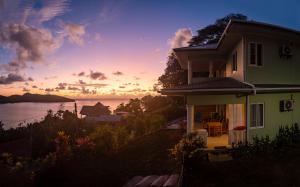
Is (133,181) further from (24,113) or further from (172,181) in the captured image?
(24,113)

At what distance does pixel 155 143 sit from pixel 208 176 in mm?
7047

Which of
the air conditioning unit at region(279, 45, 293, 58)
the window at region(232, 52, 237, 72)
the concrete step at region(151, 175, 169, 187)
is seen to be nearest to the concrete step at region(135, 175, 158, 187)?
the concrete step at region(151, 175, 169, 187)

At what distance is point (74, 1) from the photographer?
14.3 meters

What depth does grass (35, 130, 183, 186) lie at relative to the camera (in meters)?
9.38

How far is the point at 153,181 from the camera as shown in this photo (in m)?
9.02

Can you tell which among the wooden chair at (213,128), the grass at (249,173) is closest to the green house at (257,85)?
the wooden chair at (213,128)

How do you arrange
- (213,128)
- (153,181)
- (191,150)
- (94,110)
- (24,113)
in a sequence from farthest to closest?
(24,113), (94,110), (213,128), (191,150), (153,181)

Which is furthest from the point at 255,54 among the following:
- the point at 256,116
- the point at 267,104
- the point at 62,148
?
the point at 62,148

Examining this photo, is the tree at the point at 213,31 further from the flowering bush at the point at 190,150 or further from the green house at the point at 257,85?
the flowering bush at the point at 190,150

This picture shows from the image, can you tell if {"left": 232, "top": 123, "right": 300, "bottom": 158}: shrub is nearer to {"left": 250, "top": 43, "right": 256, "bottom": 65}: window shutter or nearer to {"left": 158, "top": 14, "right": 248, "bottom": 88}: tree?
{"left": 250, "top": 43, "right": 256, "bottom": 65}: window shutter

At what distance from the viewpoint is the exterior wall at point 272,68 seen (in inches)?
514

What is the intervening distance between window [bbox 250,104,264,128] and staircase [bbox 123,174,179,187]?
5.54m

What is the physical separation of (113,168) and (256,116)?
7232mm

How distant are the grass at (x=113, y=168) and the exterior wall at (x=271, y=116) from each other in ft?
14.8
